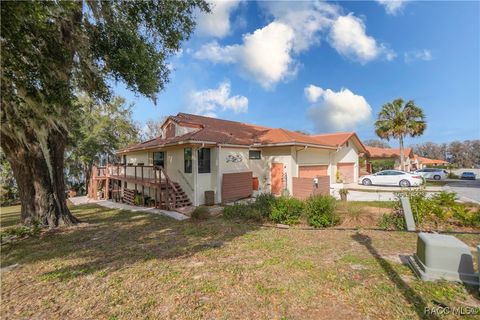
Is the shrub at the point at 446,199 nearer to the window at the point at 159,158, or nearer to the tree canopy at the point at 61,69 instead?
the tree canopy at the point at 61,69

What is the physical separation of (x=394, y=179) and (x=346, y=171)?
395 centimetres

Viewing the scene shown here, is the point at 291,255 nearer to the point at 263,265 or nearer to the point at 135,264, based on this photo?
the point at 263,265

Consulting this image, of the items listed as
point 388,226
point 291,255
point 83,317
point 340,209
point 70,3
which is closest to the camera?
point 83,317

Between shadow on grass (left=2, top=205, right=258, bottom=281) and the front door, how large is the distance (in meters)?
7.21

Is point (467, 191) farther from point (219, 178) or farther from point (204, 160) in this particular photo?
point (204, 160)

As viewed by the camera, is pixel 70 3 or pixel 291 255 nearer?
pixel 70 3

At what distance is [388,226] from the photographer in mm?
6945

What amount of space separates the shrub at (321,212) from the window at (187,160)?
6.72m

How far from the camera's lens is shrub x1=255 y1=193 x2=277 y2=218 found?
8.34 meters

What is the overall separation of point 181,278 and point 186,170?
8.97 m

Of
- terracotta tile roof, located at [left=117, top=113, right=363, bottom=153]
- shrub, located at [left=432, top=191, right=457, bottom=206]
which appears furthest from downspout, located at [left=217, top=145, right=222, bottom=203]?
shrub, located at [left=432, top=191, right=457, bottom=206]

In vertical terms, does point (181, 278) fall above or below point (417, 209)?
below

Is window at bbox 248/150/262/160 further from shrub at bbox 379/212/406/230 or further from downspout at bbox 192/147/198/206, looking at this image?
shrub at bbox 379/212/406/230

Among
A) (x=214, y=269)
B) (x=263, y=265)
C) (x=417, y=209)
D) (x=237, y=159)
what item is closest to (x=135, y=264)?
(x=214, y=269)
